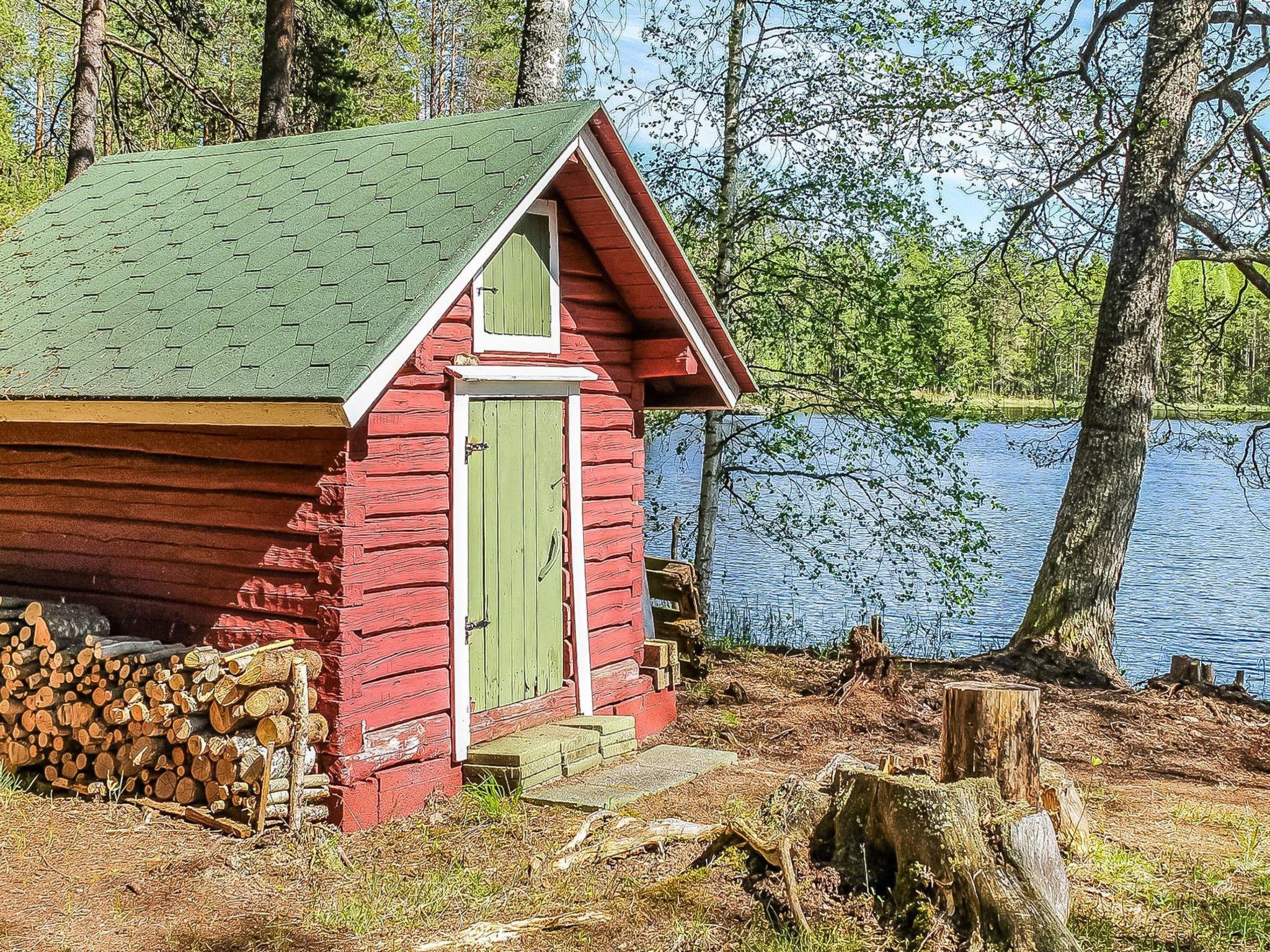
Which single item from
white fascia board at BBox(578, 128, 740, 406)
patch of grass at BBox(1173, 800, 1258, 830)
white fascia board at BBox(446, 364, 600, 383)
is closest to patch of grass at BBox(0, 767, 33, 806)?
white fascia board at BBox(446, 364, 600, 383)

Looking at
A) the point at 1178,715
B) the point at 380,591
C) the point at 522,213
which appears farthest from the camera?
the point at 1178,715

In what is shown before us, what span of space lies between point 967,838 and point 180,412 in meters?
4.83

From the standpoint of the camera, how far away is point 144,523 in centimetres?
745

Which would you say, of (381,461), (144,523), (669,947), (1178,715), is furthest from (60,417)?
(1178,715)

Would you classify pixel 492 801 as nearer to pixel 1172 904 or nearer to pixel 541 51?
pixel 1172 904

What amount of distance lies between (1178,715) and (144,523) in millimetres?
8438

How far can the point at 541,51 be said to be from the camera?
11.3m

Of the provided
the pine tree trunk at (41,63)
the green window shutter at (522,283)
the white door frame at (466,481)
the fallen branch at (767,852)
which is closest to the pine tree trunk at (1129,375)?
the white door frame at (466,481)

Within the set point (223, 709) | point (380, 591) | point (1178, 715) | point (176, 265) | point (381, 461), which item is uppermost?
point (176, 265)

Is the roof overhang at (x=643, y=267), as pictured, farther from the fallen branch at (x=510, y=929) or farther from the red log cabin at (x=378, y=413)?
the fallen branch at (x=510, y=929)

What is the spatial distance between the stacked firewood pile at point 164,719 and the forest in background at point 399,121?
8.17m

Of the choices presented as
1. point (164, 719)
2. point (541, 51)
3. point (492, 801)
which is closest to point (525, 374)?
point (492, 801)

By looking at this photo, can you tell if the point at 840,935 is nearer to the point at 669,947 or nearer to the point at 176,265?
the point at 669,947

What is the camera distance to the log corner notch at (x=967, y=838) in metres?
4.50
